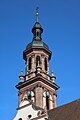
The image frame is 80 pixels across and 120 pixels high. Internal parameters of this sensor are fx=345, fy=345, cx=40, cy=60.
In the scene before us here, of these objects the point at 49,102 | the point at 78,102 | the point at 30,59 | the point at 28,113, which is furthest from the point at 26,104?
the point at 30,59

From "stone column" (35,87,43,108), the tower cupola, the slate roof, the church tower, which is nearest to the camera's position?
the slate roof

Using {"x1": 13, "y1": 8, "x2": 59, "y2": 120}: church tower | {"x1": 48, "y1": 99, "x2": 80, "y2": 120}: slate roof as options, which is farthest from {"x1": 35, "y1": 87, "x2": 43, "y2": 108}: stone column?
{"x1": 48, "y1": 99, "x2": 80, "y2": 120}: slate roof

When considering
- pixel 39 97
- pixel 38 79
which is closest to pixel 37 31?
pixel 38 79

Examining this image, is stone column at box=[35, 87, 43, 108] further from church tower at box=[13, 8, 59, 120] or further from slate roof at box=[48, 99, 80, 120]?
slate roof at box=[48, 99, 80, 120]

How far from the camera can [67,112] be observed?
3703 centimetres

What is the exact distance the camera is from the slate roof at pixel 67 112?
35656 mm

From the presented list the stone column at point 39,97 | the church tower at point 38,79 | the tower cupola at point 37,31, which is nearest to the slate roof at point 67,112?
the church tower at point 38,79

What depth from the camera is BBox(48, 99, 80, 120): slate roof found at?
117 feet

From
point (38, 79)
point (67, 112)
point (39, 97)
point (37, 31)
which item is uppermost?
point (37, 31)

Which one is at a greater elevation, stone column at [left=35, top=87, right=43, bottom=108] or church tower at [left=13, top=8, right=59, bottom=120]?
church tower at [left=13, top=8, right=59, bottom=120]

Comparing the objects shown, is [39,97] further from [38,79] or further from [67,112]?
[67,112]

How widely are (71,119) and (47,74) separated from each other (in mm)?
15298

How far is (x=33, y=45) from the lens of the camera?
5209cm

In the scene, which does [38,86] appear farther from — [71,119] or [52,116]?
[71,119]
